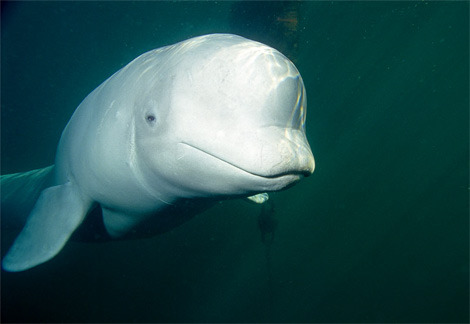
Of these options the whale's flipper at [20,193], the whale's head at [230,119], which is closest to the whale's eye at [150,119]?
the whale's head at [230,119]

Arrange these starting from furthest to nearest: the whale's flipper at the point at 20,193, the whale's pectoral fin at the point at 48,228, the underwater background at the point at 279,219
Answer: the underwater background at the point at 279,219
the whale's flipper at the point at 20,193
the whale's pectoral fin at the point at 48,228

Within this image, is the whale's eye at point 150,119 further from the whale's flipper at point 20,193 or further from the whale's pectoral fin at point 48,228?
the whale's flipper at point 20,193

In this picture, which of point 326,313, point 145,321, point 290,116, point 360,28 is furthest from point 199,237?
point 360,28

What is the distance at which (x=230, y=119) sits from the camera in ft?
6.38

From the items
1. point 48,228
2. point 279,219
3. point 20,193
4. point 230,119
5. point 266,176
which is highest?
point 230,119

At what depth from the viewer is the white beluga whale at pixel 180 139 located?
6.39ft

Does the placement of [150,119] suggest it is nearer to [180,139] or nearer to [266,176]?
[180,139]

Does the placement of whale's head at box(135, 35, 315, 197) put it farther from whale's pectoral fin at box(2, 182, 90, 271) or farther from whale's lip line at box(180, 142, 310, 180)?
whale's pectoral fin at box(2, 182, 90, 271)

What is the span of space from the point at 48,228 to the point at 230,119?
3.04 meters

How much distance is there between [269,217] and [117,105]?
6.15 meters

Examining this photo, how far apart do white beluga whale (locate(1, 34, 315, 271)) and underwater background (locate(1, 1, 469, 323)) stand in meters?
5.81

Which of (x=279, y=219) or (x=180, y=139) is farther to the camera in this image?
→ (x=279, y=219)

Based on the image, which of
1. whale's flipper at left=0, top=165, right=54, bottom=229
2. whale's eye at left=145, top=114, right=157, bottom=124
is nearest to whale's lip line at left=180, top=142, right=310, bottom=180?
whale's eye at left=145, top=114, right=157, bottom=124

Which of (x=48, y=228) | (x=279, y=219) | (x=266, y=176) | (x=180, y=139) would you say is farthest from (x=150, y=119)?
(x=279, y=219)
